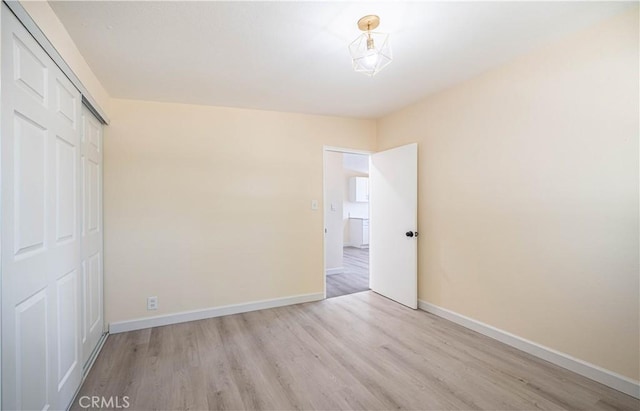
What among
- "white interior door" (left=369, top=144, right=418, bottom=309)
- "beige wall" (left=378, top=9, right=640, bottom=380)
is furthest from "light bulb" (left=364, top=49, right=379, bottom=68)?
"white interior door" (left=369, top=144, right=418, bottom=309)

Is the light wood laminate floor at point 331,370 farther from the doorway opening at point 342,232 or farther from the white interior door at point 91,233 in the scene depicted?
the doorway opening at point 342,232

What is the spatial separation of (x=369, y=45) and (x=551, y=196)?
1773 mm

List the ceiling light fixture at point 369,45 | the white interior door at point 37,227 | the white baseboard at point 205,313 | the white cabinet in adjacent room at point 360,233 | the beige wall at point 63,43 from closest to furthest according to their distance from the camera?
the white interior door at point 37,227, the beige wall at point 63,43, the ceiling light fixture at point 369,45, the white baseboard at point 205,313, the white cabinet in adjacent room at point 360,233

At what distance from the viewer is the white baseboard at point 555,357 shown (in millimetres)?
1787

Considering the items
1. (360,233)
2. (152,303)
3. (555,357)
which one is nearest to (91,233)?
(152,303)

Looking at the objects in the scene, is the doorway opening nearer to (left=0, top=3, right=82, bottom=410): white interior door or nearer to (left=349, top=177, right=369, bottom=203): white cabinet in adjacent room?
(left=349, top=177, right=369, bottom=203): white cabinet in adjacent room

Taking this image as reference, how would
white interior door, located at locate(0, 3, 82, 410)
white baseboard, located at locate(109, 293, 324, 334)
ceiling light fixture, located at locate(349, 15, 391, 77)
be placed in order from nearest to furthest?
white interior door, located at locate(0, 3, 82, 410) < ceiling light fixture, located at locate(349, 15, 391, 77) < white baseboard, located at locate(109, 293, 324, 334)

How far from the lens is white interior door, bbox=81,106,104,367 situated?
2.14 metres

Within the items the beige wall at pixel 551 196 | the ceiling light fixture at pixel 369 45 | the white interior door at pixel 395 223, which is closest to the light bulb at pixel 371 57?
the ceiling light fixture at pixel 369 45

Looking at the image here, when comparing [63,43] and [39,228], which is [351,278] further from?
[63,43]

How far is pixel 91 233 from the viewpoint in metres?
2.37

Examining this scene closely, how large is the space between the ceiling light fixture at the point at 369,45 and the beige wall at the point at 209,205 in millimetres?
1665

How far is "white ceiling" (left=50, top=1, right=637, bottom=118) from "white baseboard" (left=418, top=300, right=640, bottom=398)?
2341mm

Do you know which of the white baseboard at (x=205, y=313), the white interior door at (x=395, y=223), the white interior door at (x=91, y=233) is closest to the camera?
the white interior door at (x=91, y=233)
